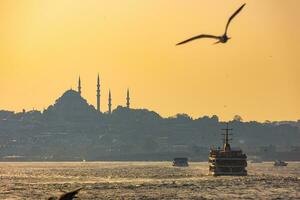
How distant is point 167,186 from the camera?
159 m

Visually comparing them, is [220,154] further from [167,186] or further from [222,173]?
[167,186]

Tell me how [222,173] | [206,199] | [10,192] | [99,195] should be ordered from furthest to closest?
[222,173]
[10,192]
[99,195]
[206,199]

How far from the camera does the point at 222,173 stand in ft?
644

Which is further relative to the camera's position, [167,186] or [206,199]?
[167,186]

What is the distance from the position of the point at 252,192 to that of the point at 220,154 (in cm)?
5816

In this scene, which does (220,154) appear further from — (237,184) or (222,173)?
(237,184)

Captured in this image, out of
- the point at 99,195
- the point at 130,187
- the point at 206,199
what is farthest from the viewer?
the point at 130,187

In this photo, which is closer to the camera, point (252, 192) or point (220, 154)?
point (252, 192)

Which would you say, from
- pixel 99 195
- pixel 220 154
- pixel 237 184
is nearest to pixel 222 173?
pixel 220 154

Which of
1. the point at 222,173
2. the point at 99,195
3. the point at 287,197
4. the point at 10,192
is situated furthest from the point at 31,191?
the point at 222,173

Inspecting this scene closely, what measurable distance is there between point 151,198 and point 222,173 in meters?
72.2

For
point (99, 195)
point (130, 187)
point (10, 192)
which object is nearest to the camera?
point (99, 195)

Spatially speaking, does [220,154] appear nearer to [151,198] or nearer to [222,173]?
[222,173]

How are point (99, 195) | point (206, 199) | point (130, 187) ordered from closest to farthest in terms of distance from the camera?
1. point (206, 199)
2. point (99, 195)
3. point (130, 187)
